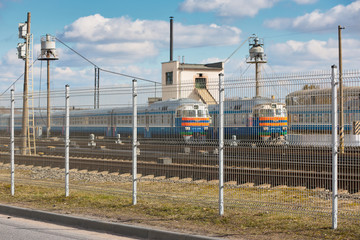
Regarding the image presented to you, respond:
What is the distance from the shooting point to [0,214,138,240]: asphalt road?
9.16 metres

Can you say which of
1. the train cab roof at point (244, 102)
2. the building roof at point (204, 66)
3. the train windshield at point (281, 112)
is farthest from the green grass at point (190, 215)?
the building roof at point (204, 66)

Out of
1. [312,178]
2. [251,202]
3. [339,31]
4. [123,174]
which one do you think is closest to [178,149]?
[251,202]

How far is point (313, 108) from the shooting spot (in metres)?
8.98

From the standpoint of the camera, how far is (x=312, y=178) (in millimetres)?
10164

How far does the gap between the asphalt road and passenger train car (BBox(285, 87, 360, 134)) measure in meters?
3.91

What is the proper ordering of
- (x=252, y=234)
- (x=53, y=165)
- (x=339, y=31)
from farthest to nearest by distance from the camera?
(x=339, y=31), (x=53, y=165), (x=252, y=234)

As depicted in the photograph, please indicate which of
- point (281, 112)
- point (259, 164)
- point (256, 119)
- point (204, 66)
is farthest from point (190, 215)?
point (204, 66)

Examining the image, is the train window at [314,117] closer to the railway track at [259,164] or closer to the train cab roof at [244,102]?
the railway track at [259,164]

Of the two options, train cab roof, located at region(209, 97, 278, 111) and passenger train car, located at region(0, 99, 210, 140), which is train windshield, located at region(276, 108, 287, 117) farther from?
passenger train car, located at region(0, 99, 210, 140)

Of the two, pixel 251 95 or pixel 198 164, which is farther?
pixel 198 164

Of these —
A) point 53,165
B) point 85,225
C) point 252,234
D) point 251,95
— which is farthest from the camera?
point 53,165

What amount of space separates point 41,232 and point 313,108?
227 inches

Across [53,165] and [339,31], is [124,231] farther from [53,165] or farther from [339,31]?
[339,31]

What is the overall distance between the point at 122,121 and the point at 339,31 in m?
16.3
